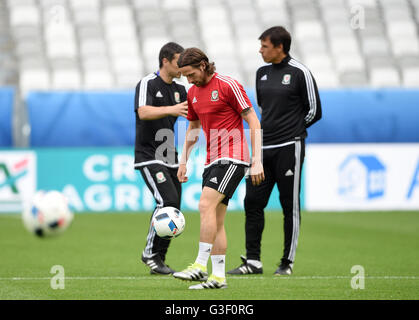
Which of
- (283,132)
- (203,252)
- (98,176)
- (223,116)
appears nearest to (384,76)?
(98,176)

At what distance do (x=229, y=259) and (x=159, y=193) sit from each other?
1.57 meters

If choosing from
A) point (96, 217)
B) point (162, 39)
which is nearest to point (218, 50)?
point (162, 39)

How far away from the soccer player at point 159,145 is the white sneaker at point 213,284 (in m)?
1.03

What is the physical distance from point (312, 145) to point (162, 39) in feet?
21.0

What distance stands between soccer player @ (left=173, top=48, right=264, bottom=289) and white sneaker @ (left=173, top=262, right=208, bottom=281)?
1 cm

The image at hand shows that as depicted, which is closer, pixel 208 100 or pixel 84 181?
pixel 208 100

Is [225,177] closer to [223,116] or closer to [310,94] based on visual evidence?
[223,116]

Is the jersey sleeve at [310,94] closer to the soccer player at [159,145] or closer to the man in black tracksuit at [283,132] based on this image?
the man in black tracksuit at [283,132]

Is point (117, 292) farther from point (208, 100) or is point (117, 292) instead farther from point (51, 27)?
point (51, 27)

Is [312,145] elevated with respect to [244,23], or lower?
lower

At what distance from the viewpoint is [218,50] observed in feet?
61.7

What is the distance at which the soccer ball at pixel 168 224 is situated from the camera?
20.9 feet

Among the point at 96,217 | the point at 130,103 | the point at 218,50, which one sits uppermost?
the point at 218,50

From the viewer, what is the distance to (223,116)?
613 cm
